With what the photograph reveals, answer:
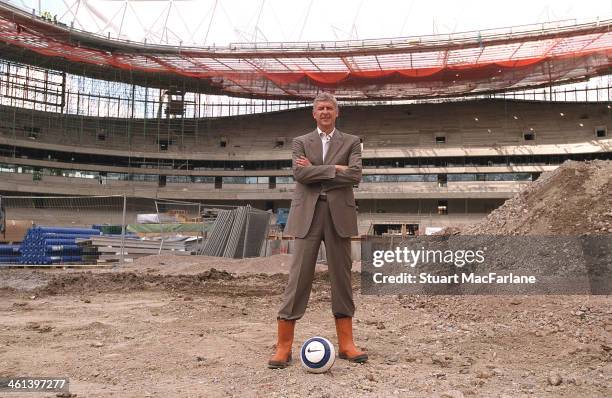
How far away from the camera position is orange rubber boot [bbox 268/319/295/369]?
3543 millimetres

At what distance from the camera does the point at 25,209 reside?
103 feet

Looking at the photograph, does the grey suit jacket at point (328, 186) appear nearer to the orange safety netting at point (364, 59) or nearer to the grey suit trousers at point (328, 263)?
the grey suit trousers at point (328, 263)

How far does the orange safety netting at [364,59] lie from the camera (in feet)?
111

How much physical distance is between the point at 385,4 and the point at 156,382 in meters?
38.2

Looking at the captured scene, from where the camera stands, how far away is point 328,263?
150 inches

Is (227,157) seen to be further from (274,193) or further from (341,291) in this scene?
(341,291)

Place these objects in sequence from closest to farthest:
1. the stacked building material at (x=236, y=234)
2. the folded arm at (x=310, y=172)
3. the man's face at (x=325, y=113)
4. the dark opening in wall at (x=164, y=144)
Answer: the folded arm at (x=310, y=172) < the man's face at (x=325, y=113) < the stacked building material at (x=236, y=234) < the dark opening in wall at (x=164, y=144)

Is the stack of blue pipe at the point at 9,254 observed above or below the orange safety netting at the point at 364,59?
below

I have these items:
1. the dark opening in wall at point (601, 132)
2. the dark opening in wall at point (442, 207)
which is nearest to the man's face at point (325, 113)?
the dark opening in wall at point (442, 207)

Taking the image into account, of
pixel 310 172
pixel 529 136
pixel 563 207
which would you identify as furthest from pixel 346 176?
pixel 529 136

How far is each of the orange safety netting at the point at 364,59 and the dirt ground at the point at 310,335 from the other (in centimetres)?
3093

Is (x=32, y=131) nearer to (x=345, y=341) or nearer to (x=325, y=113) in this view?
(x=325, y=113)

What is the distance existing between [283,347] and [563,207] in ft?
22.2

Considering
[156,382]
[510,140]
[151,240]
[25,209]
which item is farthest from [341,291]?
[510,140]
